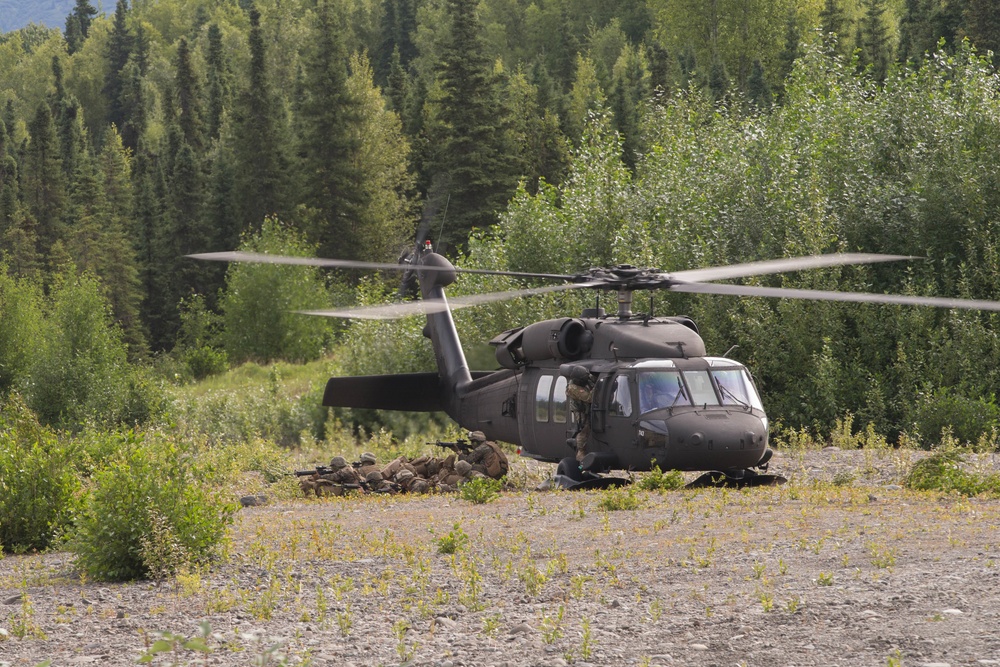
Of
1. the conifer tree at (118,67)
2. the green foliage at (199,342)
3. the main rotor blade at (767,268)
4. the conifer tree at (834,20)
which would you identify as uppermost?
the conifer tree at (118,67)

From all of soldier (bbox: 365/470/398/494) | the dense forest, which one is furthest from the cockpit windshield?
the dense forest

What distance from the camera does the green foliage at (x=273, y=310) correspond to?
5619 cm

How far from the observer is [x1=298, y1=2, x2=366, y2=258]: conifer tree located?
2427 inches

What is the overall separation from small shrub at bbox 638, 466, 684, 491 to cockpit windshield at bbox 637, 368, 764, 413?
760 mm

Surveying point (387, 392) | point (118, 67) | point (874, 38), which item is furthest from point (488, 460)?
point (118, 67)

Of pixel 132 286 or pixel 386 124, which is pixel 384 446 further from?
pixel 132 286

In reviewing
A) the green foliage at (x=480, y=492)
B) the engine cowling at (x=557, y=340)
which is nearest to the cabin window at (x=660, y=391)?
the engine cowling at (x=557, y=340)

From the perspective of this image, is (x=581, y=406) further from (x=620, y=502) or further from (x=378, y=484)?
(x=378, y=484)

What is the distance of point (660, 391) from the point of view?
1380 centimetres

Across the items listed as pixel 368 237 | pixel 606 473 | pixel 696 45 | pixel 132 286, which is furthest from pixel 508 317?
pixel 696 45

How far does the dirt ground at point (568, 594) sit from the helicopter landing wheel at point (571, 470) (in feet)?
8.39

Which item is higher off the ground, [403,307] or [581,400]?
[403,307]

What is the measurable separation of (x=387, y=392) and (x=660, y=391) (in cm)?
570

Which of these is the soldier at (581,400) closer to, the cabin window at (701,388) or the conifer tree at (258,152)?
the cabin window at (701,388)
